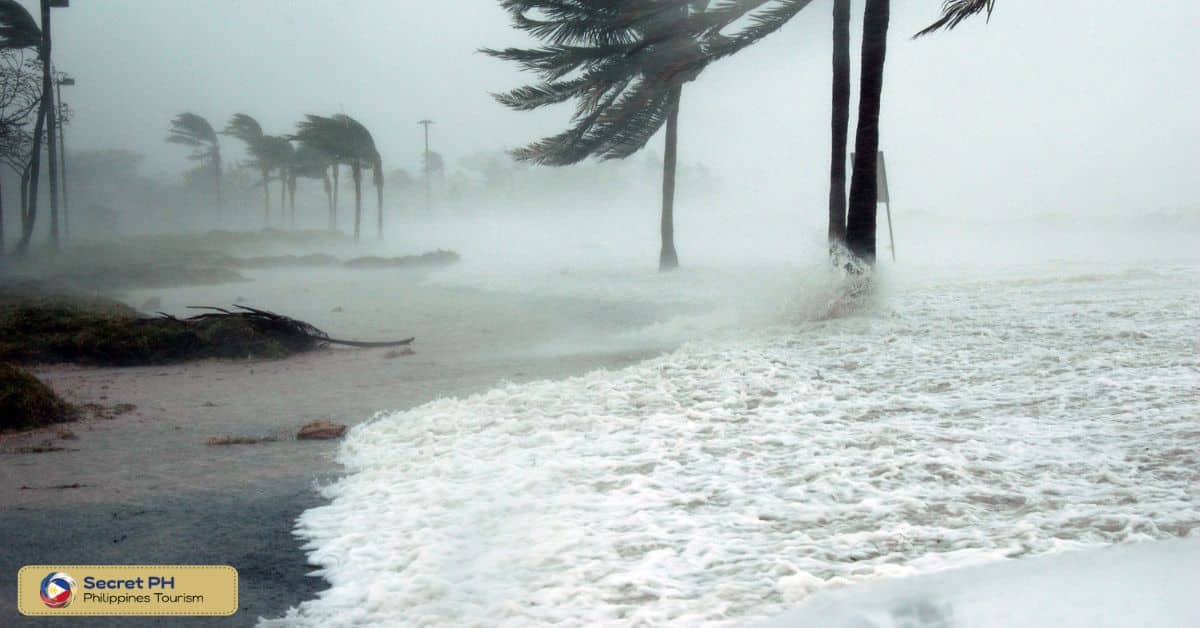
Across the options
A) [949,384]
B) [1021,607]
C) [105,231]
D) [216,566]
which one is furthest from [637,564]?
[105,231]

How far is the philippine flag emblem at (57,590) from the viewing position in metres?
2.61

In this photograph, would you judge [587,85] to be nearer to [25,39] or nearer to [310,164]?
[25,39]

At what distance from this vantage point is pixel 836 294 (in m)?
8.95

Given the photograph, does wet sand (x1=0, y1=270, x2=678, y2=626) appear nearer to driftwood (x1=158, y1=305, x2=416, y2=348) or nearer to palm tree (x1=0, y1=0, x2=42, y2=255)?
driftwood (x1=158, y1=305, x2=416, y2=348)

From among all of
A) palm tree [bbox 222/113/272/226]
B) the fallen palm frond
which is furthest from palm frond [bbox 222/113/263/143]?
the fallen palm frond

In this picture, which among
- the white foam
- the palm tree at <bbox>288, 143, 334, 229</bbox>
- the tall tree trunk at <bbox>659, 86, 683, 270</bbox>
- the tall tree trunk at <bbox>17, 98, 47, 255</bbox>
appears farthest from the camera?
the palm tree at <bbox>288, 143, 334, 229</bbox>

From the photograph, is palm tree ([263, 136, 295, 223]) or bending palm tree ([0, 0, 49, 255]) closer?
bending palm tree ([0, 0, 49, 255])

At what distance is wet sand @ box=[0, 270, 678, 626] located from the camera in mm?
3022

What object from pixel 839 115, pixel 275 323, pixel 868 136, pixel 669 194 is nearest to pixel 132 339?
pixel 275 323

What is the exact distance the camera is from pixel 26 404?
17.8 ft

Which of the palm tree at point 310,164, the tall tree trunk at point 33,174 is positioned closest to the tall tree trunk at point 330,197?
the palm tree at point 310,164

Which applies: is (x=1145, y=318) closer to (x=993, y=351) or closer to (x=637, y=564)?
(x=993, y=351)

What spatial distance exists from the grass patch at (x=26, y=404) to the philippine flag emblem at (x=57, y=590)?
3.18m

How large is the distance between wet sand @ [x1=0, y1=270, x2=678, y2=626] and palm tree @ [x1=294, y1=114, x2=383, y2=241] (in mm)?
31030
